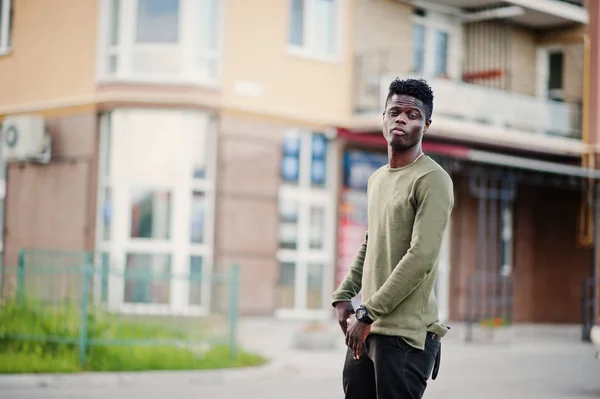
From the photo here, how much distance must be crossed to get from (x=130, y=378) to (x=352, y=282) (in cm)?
747

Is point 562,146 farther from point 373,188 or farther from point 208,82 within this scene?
point 373,188

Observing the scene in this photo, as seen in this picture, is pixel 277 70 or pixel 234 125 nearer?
pixel 234 125

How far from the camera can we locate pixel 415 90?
12.6 feet

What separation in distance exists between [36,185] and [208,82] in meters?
3.98

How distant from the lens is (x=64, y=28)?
66.2 ft

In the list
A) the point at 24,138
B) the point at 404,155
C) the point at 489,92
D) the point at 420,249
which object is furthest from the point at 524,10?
the point at 420,249

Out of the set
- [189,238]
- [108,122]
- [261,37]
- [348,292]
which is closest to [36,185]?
[108,122]

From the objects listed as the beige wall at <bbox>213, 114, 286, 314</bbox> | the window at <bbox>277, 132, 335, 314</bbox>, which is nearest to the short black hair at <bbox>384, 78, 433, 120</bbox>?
the beige wall at <bbox>213, 114, 286, 314</bbox>

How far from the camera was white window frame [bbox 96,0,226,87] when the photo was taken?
1898 cm

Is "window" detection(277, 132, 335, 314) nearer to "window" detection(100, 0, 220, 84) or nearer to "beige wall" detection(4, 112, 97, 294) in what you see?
"window" detection(100, 0, 220, 84)

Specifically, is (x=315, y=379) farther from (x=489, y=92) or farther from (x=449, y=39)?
(x=449, y=39)

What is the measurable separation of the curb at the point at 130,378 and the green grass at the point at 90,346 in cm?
23

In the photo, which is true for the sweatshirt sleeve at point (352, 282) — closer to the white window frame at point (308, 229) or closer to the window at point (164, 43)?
the window at point (164, 43)

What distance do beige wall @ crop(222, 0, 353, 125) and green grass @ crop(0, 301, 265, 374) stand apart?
778 centimetres
